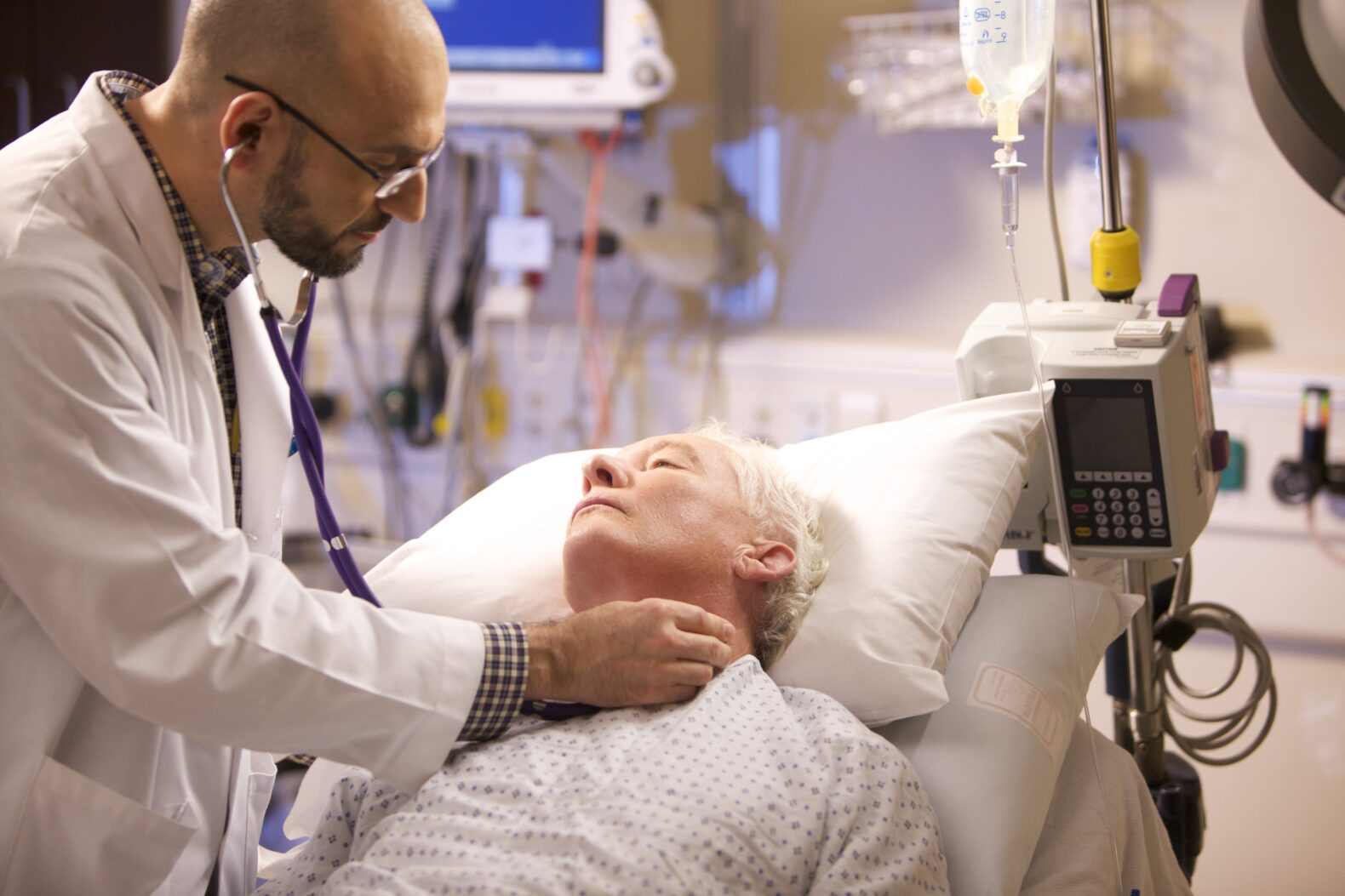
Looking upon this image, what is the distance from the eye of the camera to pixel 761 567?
152 centimetres

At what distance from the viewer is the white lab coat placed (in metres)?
1.08

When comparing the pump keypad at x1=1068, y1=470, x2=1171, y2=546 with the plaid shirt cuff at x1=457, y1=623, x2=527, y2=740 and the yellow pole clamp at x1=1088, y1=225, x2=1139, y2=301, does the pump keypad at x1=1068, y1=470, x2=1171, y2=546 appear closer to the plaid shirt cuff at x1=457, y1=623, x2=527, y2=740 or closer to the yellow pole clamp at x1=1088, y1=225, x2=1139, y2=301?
the yellow pole clamp at x1=1088, y1=225, x2=1139, y2=301

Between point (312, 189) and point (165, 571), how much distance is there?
0.40 m

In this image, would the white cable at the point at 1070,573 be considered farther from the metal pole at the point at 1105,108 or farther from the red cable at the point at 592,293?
the red cable at the point at 592,293

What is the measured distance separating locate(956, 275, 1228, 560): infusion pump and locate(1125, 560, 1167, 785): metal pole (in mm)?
143

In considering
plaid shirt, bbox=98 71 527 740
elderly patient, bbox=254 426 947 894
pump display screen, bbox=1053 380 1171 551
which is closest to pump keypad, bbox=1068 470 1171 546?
pump display screen, bbox=1053 380 1171 551

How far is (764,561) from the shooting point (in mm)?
1544

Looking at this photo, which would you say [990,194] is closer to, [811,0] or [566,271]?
[811,0]

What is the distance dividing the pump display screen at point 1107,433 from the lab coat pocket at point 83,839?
1.04m

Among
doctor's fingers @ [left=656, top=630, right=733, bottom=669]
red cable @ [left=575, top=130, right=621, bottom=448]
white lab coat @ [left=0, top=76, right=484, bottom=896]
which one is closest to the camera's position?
white lab coat @ [left=0, top=76, right=484, bottom=896]

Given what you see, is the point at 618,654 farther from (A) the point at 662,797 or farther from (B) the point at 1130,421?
(B) the point at 1130,421

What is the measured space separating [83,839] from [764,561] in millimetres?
791

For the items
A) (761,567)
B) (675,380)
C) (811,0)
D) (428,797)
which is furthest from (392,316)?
(428,797)

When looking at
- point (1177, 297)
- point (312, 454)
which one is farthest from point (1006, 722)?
point (312, 454)
